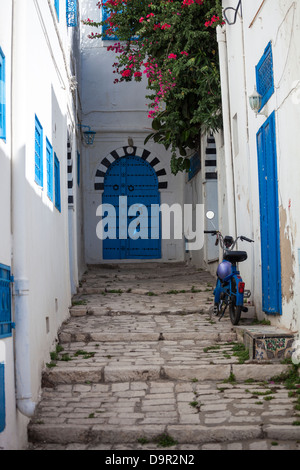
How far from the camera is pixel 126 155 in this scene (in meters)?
15.7

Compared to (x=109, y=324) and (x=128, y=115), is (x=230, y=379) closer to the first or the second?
(x=109, y=324)

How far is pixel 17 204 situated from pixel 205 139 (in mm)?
7498

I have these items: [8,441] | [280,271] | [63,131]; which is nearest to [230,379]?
[280,271]

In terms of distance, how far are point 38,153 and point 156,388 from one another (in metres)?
2.57

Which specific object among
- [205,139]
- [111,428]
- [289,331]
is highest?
[205,139]

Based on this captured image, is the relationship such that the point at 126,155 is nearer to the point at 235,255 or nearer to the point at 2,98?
the point at 235,255

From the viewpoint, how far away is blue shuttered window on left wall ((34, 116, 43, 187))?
6.26 m

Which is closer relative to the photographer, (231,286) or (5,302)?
(5,302)

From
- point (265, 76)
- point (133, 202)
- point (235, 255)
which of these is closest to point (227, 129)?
point (265, 76)

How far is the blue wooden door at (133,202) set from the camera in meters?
15.4

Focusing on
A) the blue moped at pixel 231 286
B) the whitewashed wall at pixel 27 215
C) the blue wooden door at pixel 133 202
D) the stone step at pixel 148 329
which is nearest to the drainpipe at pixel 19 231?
the whitewashed wall at pixel 27 215

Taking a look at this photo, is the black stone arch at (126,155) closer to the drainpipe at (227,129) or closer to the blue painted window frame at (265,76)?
the drainpipe at (227,129)

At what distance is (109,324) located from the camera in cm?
822

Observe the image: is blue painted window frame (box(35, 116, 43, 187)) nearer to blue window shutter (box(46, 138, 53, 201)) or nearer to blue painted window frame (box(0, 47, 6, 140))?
blue window shutter (box(46, 138, 53, 201))
